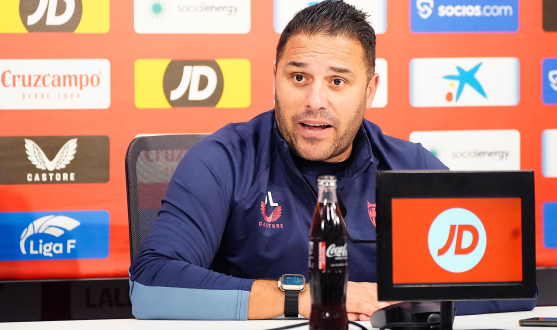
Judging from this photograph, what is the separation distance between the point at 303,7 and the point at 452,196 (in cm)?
155

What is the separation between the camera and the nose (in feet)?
4.33

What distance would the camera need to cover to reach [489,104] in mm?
2207

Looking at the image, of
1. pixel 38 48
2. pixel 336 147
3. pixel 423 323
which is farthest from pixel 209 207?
pixel 38 48

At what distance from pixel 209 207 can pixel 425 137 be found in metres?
1.28

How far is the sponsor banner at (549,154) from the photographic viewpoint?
87.9 inches

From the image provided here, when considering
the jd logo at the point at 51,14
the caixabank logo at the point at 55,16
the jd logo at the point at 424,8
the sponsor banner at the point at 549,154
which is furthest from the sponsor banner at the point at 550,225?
the jd logo at the point at 51,14

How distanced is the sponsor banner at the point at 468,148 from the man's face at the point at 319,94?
0.89 m

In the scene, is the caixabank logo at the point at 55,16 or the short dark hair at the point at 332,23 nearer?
the short dark hair at the point at 332,23

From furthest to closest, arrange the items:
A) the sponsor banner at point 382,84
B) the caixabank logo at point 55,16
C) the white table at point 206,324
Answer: the sponsor banner at point 382,84
the caixabank logo at point 55,16
the white table at point 206,324

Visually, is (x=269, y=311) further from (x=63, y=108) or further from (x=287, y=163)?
(x=63, y=108)

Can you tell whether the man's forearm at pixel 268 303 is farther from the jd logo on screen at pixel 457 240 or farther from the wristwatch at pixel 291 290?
the jd logo on screen at pixel 457 240

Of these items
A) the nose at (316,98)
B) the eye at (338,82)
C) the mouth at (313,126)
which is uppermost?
the eye at (338,82)

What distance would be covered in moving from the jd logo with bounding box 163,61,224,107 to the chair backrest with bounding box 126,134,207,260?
58 cm

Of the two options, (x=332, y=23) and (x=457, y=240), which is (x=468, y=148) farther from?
(x=457, y=240)
